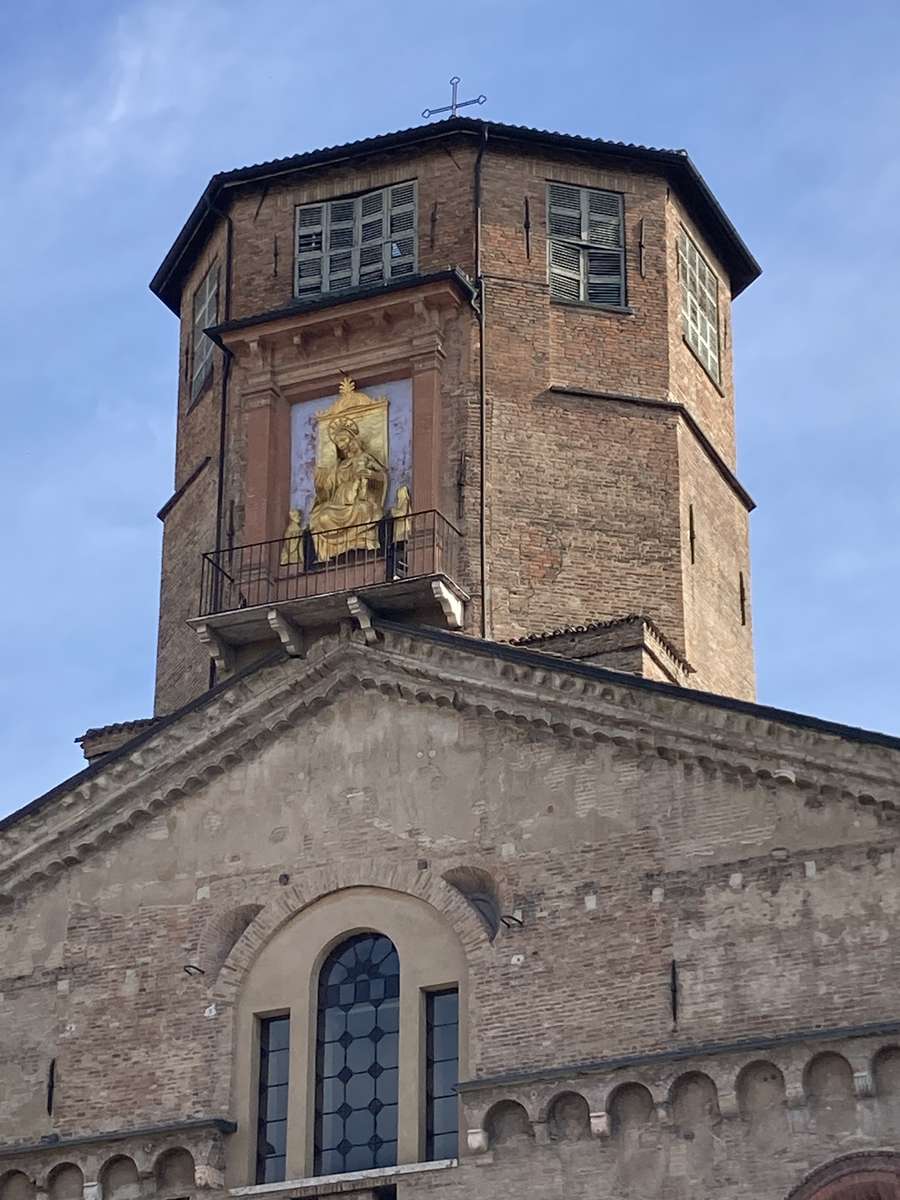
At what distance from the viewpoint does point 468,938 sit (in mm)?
25391

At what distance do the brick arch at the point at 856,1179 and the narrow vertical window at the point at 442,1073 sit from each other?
3.81 meters

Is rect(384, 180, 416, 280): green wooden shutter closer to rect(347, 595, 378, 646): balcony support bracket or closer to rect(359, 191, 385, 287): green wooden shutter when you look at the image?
rect(359, 191, 385, 287): green wooden shutter

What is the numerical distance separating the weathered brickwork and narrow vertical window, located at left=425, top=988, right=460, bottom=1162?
12.4 inches

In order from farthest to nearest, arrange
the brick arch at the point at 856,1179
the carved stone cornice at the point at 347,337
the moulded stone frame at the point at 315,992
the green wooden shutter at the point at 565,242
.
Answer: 1. the green wooden shutter at the point at 565,242
2. the carved stone cornice at the point at 347,337
3. the moulded stone frame at the point at 315,992
4. the brick arch at the point at 856,1179

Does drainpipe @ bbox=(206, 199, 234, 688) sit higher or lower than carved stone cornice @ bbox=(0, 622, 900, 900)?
higher

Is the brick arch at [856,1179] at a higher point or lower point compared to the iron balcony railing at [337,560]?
lower

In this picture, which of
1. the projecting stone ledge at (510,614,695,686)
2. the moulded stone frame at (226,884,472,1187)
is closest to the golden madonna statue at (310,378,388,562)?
the projecting stone ledge at (510,614,695,686)

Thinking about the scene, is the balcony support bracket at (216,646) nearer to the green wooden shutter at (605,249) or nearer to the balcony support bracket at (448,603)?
the balcony support bracket at (448,603)

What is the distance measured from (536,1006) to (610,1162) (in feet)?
6.13

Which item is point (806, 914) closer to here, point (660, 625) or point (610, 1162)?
point (610, 1162)

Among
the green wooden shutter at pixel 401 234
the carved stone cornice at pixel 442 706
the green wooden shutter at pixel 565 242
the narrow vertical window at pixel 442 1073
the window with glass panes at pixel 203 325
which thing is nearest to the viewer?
the carved stone cornice at pixel 442 706

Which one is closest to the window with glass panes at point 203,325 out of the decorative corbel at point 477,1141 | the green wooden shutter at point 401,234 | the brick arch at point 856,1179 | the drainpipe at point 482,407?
the green wooden shutter at point 401,234

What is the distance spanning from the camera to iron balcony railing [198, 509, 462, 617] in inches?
1182

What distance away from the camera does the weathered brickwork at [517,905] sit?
77.0 feet
